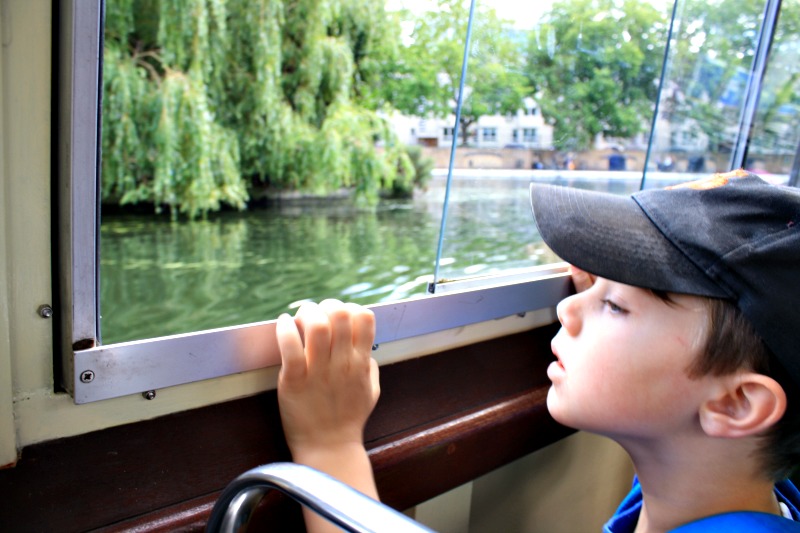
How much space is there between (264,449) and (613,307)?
46cm

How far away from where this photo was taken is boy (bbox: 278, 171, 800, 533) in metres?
0.67

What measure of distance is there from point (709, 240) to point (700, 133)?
1656 millimetres

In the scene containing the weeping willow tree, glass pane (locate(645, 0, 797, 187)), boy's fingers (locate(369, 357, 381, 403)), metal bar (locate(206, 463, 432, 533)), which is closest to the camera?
metal bar (locate(206, 463, 432, 533))

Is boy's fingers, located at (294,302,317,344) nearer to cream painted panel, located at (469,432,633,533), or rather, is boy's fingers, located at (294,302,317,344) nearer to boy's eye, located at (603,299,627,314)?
boy's eye, located at (603,299,627,314)

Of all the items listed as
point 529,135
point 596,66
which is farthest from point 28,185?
point 596,66

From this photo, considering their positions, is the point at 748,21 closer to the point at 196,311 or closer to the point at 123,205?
the point at 196,311

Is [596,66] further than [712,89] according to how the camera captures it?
No

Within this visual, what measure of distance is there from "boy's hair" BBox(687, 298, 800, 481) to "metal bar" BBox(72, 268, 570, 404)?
391 millimetres

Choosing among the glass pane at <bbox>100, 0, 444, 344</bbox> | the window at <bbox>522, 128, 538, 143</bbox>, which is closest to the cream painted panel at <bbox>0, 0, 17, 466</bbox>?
the window at <bbox>522, 128, 538, 143</bbox>

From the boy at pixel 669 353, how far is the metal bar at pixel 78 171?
0.71 feet

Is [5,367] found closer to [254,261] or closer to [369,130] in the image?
[254,261]

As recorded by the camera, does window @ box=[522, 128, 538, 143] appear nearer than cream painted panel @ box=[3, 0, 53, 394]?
No

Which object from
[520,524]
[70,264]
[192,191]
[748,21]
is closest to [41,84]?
[70,264]

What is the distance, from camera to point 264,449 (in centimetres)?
82
